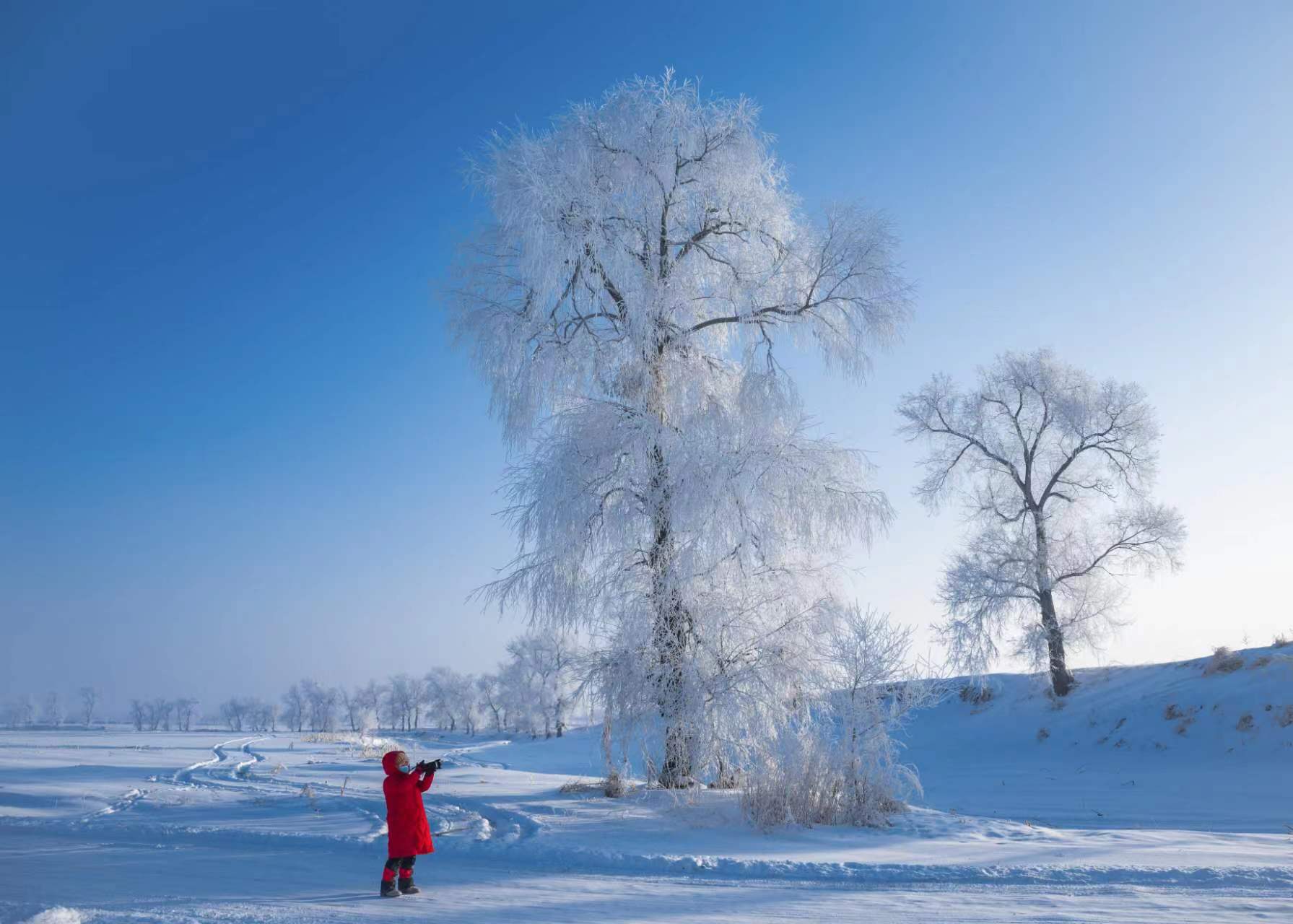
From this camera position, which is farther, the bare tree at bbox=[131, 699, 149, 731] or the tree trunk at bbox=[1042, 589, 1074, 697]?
the bare tree at bbox=[131, 699, 149, 731]

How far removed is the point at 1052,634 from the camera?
74.2 feet

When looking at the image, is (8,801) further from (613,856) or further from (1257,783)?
(1257,783)

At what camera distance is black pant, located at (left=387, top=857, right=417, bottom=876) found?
20.9ft

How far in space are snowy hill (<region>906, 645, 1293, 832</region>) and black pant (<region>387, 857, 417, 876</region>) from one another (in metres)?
10.3

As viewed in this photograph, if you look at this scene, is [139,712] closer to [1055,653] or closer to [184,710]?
[184,710]

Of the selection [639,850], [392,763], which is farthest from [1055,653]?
[392,763]

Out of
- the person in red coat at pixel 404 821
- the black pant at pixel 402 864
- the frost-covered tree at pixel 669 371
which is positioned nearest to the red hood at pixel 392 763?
the person in red coat at pixel 404 821

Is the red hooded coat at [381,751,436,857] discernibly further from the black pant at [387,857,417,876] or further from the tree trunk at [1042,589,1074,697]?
the tree trunk at [1042,589,1074,697]

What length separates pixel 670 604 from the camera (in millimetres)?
10844

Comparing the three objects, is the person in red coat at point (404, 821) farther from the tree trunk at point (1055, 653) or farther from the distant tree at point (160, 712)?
the distant tree at point (160, 712)

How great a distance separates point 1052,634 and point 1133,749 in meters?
4.90

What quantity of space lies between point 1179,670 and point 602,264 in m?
19.8

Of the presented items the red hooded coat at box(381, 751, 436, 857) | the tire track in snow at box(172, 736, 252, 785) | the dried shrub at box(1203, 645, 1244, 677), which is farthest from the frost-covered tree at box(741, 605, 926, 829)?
the dried shrub at box(1203, 645, 1244, 677)

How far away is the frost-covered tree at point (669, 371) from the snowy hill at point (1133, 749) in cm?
635
